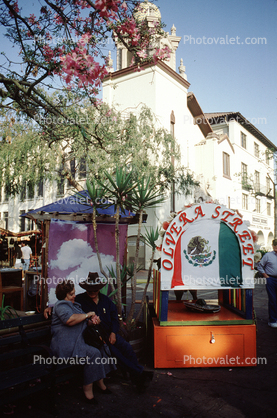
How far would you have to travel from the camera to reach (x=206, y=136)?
28.1 meters

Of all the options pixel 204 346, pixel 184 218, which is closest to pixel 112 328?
pixel 204 346

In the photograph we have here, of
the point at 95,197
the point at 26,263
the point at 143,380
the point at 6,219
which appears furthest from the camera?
the point at 6,219

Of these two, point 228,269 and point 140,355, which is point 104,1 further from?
point 140,355

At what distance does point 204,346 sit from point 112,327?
1509 mm

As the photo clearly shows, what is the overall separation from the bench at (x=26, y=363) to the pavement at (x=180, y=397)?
232mm

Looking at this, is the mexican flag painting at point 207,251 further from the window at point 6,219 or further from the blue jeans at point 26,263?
the window at point 6,219

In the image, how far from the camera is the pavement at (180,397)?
362 centimetres

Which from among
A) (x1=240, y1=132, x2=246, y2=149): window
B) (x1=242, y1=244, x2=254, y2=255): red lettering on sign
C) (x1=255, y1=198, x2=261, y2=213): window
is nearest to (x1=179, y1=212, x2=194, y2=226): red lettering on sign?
(x1=242, y1=244, x2=254, y2=255): red lettering on sign

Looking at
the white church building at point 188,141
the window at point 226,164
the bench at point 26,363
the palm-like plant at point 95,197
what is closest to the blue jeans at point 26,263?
the white church building at point 188,141

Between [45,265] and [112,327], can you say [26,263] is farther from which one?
[112,327]

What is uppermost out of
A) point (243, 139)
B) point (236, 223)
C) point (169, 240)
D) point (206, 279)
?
point (243, 139)

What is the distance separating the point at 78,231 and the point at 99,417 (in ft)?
11.2

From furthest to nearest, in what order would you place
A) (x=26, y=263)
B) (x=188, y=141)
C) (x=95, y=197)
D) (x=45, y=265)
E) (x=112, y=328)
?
(x=188, y=141)
(x=26, y=263)
(x=45, y=265)
(x=95, y=197)
(x=112, y=328)

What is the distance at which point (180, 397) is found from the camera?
4.00 meters
